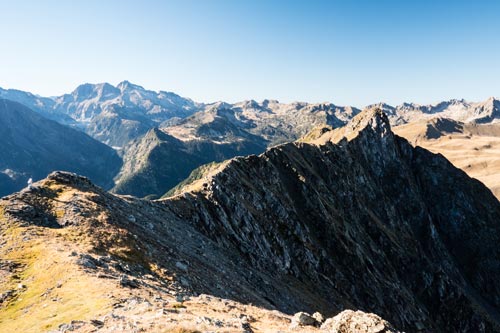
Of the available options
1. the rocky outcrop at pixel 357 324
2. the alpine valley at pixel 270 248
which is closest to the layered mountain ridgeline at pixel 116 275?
the rocky outcrop at pixel 357 324

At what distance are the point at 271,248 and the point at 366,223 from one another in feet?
192

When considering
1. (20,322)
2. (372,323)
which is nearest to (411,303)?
(372,323)

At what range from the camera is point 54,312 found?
26.2 meters

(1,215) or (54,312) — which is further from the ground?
(1,215)

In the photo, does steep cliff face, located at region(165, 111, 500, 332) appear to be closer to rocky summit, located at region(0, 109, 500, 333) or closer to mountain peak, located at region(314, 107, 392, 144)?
rocky summit, located at region(0, 109, 500, 333)

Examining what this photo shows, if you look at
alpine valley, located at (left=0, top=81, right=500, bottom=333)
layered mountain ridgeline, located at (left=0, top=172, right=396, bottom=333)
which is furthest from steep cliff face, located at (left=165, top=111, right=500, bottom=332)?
layered mountain ridgeline, located at (left=0, top=172, right=396, bottom=333)

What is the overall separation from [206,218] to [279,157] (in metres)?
47.3

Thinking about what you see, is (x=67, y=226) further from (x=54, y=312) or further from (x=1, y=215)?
(x=54, y=312)

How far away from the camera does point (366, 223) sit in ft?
409

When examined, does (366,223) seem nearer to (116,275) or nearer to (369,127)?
(369,127)

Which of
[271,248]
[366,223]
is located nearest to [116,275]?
[271,248]

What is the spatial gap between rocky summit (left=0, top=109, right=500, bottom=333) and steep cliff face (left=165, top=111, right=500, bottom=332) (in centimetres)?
51

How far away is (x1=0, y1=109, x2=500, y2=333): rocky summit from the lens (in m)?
28.2

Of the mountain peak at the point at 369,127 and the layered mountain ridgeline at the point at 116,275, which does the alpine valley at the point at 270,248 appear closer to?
the layered mountain ridgeline at the point at 116,275
